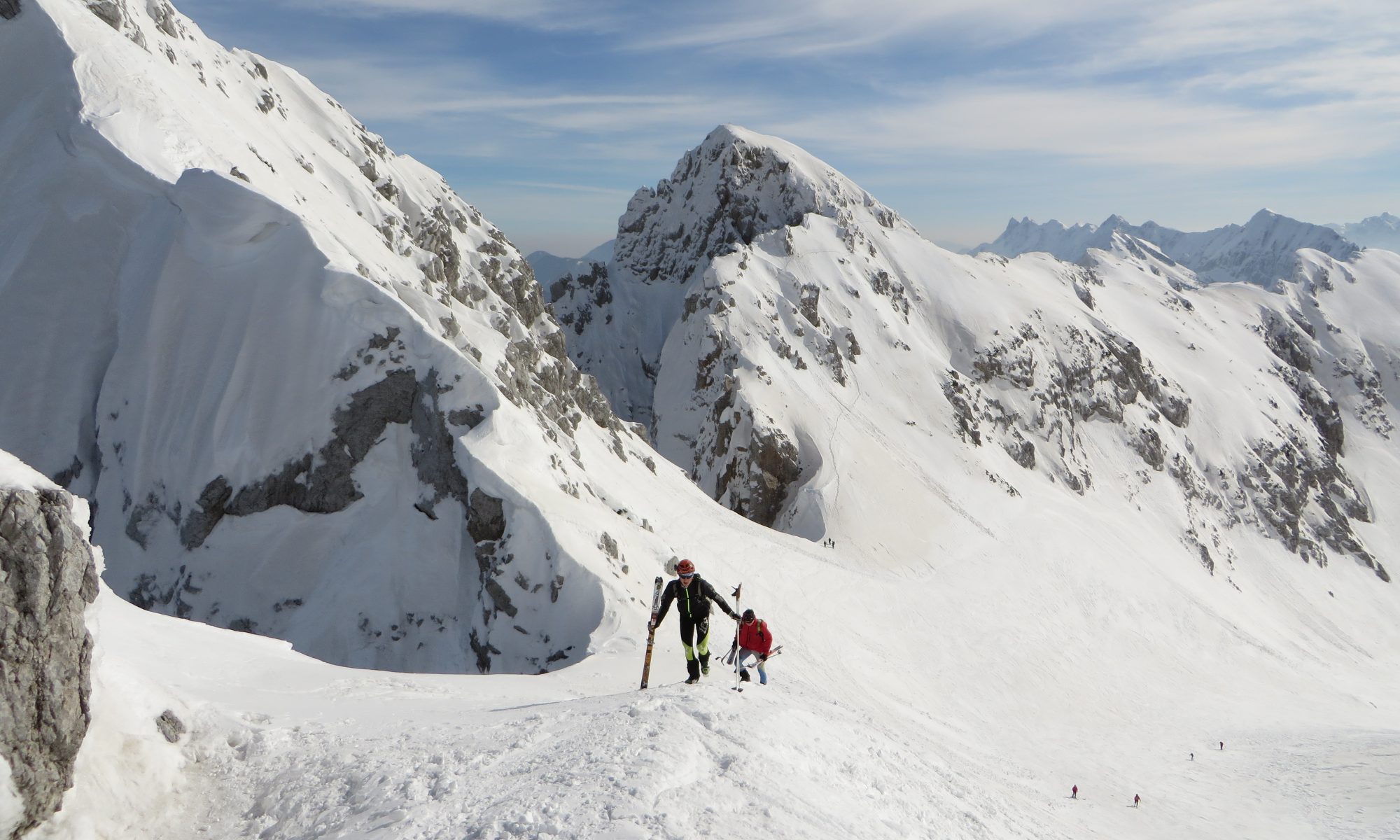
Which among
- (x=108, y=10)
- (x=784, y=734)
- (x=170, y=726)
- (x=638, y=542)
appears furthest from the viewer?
(x=108, y=10)

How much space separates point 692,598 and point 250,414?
20485mm

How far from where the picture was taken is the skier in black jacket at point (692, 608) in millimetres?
12781

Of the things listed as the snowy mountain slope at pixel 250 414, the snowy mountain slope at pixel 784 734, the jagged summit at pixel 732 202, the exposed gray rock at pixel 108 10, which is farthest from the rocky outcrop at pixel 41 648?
the jagged summit at pixel 732 202

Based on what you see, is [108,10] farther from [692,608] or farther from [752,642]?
[752,642]

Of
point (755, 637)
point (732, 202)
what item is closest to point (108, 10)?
point (755, 637)

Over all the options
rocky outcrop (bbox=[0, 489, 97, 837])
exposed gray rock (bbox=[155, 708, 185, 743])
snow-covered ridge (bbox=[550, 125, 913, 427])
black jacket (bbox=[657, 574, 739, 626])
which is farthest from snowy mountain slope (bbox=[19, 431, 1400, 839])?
snow-covered ridge (bbox=[550, 125, 913, 427])

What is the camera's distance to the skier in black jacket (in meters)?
12.8

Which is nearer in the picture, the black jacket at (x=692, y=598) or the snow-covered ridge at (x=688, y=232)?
the black jacket at (x=692, y=598)

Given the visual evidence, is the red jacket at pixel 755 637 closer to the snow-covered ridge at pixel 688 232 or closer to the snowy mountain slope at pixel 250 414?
the snowy mountain slope at pixel 250 414

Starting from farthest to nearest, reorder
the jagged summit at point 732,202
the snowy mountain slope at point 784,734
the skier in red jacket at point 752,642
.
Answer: the jagged summit at point 732,202 < the skier in red jacket at point 752,642 < the snowy mountain slope at point 784,734

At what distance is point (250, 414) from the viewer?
88.9ft

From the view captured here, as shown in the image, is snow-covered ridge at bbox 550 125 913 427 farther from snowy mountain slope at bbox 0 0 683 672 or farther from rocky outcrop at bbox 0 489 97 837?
rocky outcrop at bbox 0 489 97 837

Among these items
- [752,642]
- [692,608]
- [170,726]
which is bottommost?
[170,726]

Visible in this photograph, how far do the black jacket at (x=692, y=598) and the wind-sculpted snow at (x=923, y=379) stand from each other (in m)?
40.4
